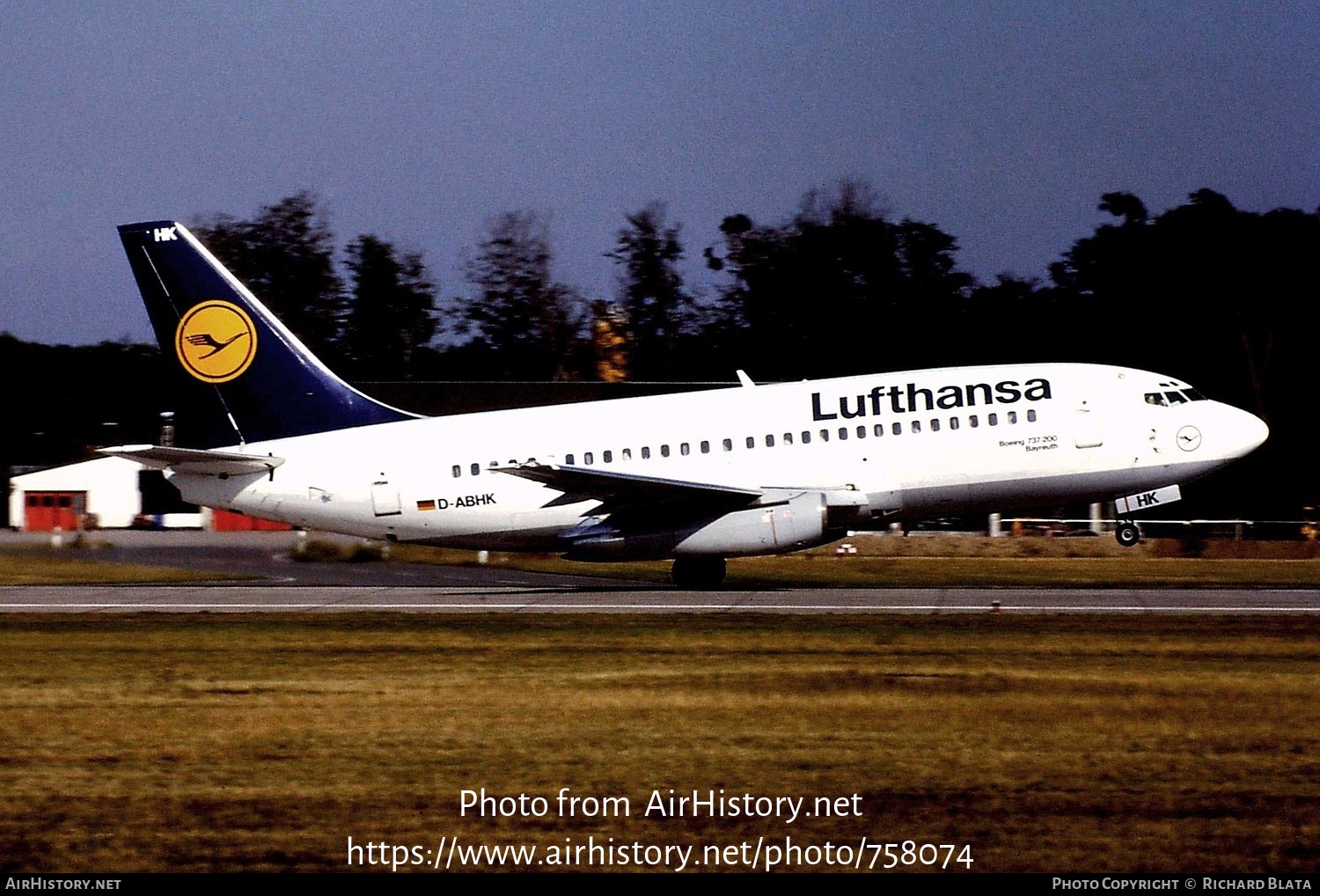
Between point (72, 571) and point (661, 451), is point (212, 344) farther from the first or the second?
point (72, 571)

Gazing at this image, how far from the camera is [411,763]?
13273 millimetres

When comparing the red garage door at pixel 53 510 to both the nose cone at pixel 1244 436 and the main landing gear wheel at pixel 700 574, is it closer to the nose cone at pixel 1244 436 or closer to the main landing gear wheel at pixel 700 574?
the main landing gear wheel at pixel 700 574

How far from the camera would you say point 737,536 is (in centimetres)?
2975

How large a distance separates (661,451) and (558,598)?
3687mm

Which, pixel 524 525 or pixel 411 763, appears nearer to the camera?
pixel 411 763

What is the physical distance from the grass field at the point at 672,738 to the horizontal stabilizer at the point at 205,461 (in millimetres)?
6778

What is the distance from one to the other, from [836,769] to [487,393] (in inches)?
Result: 2364

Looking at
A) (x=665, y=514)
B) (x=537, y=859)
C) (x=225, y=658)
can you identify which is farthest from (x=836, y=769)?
(x=665, y=514)

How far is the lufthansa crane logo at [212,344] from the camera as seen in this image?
31.1 meters

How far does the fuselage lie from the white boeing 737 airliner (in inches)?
1.5

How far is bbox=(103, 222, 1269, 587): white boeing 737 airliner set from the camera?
1177 inches

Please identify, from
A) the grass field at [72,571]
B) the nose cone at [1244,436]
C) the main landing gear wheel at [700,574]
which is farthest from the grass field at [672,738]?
the grass field at [72,571]

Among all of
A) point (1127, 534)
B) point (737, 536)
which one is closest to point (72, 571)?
point (737, 536)

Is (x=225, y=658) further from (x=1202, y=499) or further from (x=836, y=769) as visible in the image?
(x=1202, y=499)
